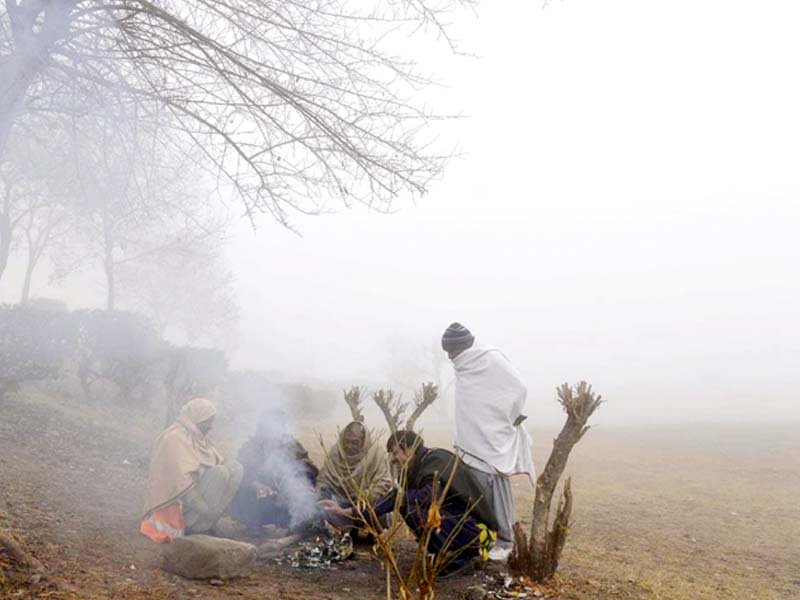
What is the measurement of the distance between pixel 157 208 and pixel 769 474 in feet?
49.9

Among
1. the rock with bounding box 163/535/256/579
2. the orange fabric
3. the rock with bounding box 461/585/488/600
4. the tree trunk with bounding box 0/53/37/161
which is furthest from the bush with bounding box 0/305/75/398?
the rock with bounding box 461/585/488/600

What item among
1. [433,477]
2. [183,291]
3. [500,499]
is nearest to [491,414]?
[500,499]

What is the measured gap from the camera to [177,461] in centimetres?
548

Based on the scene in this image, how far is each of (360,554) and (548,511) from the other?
69.1 inches

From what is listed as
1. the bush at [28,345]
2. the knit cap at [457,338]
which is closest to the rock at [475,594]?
the knit cap at [457,338]

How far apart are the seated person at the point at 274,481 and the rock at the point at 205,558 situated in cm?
125

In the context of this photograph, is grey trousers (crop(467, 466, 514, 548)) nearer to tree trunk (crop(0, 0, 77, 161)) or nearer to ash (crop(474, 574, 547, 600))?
ash (crop(474, 574, 547, 600))

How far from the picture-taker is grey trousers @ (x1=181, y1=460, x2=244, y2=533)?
5586mm

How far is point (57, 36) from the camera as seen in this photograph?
4762 millimetres

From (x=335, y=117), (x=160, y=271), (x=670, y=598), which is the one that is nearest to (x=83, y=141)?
(x=335, y=117)

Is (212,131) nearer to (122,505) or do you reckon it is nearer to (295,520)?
(295,520)

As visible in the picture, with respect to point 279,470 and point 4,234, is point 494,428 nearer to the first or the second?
point 279,470

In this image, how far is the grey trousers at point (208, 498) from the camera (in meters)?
5.59

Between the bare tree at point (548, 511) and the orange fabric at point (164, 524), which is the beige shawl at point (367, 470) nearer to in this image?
the orange fabric at point (164, 524)
